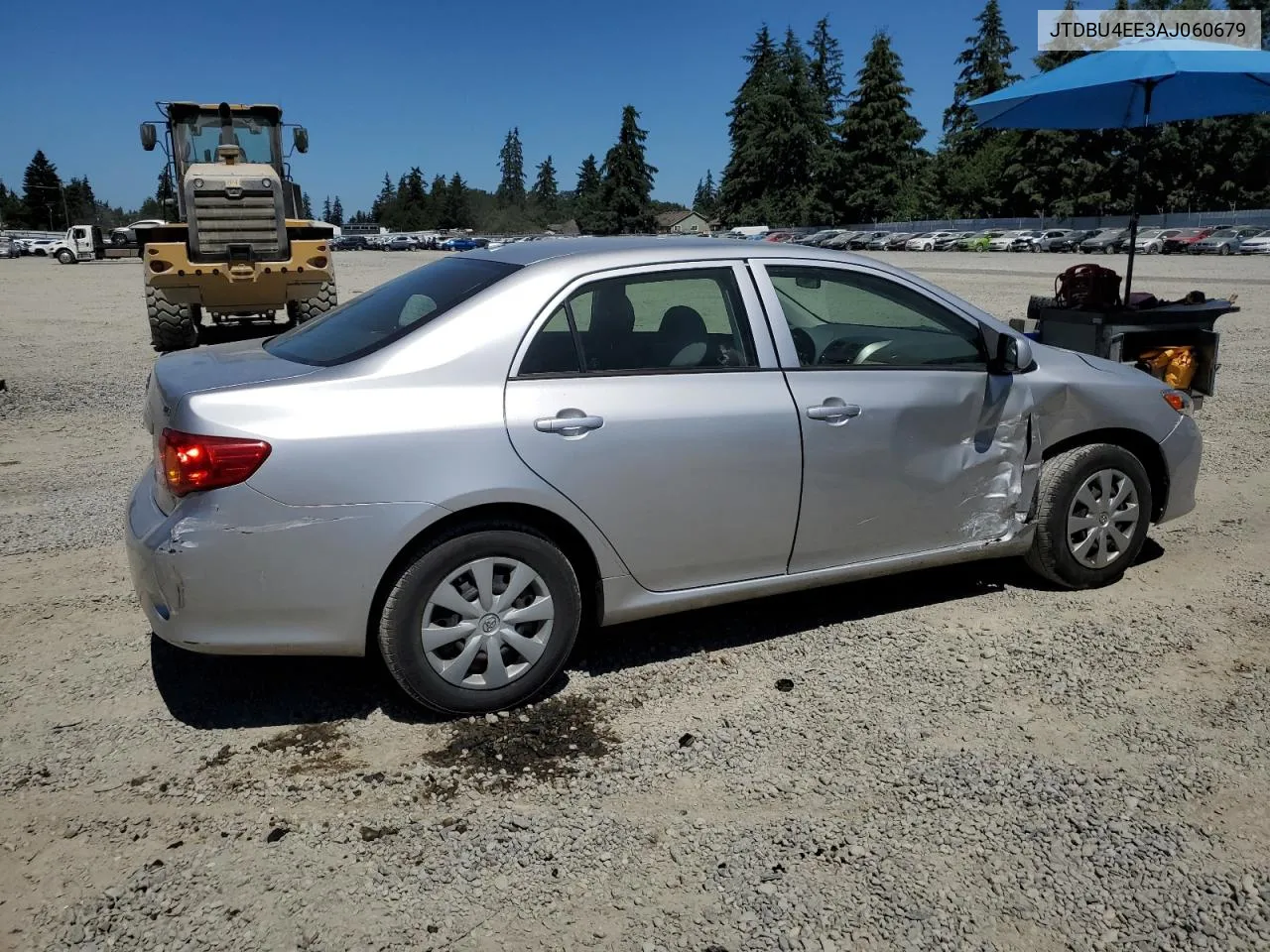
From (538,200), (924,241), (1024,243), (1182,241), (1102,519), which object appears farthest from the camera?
(538,200)

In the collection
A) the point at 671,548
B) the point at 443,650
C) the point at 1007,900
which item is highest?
the point at 671,548

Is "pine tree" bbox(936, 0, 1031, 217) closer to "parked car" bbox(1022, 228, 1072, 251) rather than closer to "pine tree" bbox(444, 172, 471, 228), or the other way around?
"parked car" bbox(1022, 228, 1072, 251)

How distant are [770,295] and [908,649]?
1573 mm

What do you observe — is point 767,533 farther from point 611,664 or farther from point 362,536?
point 362,536

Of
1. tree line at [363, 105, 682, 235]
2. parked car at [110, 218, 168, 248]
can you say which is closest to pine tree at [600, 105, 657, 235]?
tree line at [363, 105, 682, 235]

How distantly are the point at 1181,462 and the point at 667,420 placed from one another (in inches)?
111

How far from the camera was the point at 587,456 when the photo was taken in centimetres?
362

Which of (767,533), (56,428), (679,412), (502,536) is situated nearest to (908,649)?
(767,533)

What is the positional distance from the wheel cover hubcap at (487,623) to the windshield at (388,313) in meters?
0.88

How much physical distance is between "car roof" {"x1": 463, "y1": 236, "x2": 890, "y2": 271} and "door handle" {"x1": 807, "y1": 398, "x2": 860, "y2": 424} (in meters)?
0.67

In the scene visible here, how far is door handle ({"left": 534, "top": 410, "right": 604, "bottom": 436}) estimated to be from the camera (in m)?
3.57

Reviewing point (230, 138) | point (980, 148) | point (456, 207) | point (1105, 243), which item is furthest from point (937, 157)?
point (230, 138)

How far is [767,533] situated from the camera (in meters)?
4.02

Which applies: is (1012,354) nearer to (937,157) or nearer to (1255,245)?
(1255,245)
